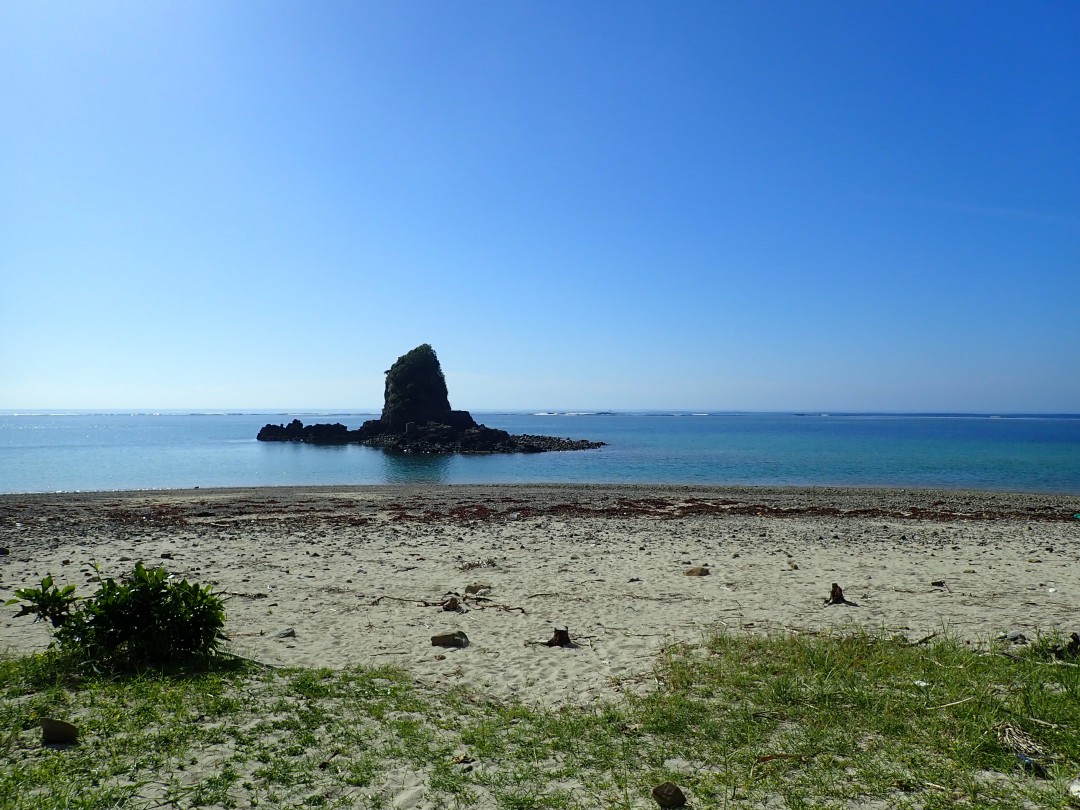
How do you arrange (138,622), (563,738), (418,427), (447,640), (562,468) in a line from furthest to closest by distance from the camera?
1. (418,427)
2. (562,468)
3. (447,640)
4. (138,622)
5. (563,738)

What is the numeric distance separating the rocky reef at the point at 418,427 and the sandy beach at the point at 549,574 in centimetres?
6580

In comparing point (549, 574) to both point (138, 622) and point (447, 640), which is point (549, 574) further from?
point (138, 622)

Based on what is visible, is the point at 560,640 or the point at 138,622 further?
the point at 560,640

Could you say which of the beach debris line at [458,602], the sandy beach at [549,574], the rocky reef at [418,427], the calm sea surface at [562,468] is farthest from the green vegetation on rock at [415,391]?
the beach debris line at [458,602]

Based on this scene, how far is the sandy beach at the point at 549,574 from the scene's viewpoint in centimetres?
920

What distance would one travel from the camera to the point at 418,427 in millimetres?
105125

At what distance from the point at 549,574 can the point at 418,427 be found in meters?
93.1

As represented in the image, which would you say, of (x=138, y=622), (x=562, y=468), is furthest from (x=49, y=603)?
(x=562, y=468)

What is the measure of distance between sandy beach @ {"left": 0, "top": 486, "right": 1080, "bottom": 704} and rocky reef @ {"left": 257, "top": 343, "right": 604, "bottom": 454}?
65.8 metres

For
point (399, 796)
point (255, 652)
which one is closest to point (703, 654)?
point (399, 796)

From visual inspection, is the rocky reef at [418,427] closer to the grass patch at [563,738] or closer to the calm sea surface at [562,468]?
the calm sea surface at [562,468]

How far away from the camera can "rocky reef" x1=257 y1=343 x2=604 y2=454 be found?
9481 centimetres

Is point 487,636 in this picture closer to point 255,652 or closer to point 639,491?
point 255,652

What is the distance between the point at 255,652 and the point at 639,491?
105 ft
